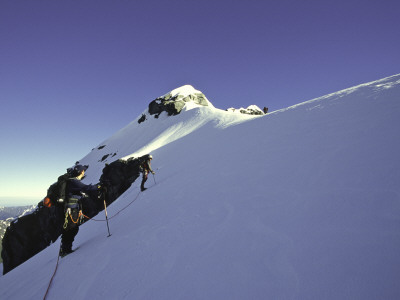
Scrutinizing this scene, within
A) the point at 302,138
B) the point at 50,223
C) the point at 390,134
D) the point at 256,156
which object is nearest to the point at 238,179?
the point at 256,156

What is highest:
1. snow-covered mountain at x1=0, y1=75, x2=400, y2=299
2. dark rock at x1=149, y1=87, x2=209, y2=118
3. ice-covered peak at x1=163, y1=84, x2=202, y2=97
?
ice-covered peak at x1=163, y1=84, x2=202, y2=97

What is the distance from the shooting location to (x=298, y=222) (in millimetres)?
3305

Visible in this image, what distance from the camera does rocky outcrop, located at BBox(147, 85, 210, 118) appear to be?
46434 millimetres

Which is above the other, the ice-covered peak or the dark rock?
the ice-covered peak

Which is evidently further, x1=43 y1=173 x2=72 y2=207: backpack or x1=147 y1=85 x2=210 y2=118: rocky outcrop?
x1=147 y1=85 x2=210 y2=118: rocky outcrop

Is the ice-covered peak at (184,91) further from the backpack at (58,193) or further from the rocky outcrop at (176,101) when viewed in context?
the backpack at (58,193)

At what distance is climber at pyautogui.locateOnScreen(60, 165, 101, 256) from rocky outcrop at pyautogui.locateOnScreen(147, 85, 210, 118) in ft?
131

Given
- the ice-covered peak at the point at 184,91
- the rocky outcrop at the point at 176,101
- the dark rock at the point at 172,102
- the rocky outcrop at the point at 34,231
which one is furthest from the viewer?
the ice-covered peak at the point at 184,91

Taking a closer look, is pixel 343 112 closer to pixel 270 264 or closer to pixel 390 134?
pixel 390 134

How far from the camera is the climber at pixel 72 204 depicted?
533 cm

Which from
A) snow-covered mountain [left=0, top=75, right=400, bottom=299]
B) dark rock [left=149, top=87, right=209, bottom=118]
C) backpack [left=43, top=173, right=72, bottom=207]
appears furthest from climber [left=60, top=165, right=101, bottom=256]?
dark rock [left=149, top=87, right=209, bottom=118]

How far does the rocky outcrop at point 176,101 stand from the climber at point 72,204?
40.0 metres

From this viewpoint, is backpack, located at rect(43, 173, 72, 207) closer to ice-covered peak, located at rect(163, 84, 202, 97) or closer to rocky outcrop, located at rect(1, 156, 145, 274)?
rocky outcrop, located at rect(1, 156, 145, 274)

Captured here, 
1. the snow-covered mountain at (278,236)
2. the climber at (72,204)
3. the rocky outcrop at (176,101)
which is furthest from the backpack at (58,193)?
the rocky outcrop at (176,101)
